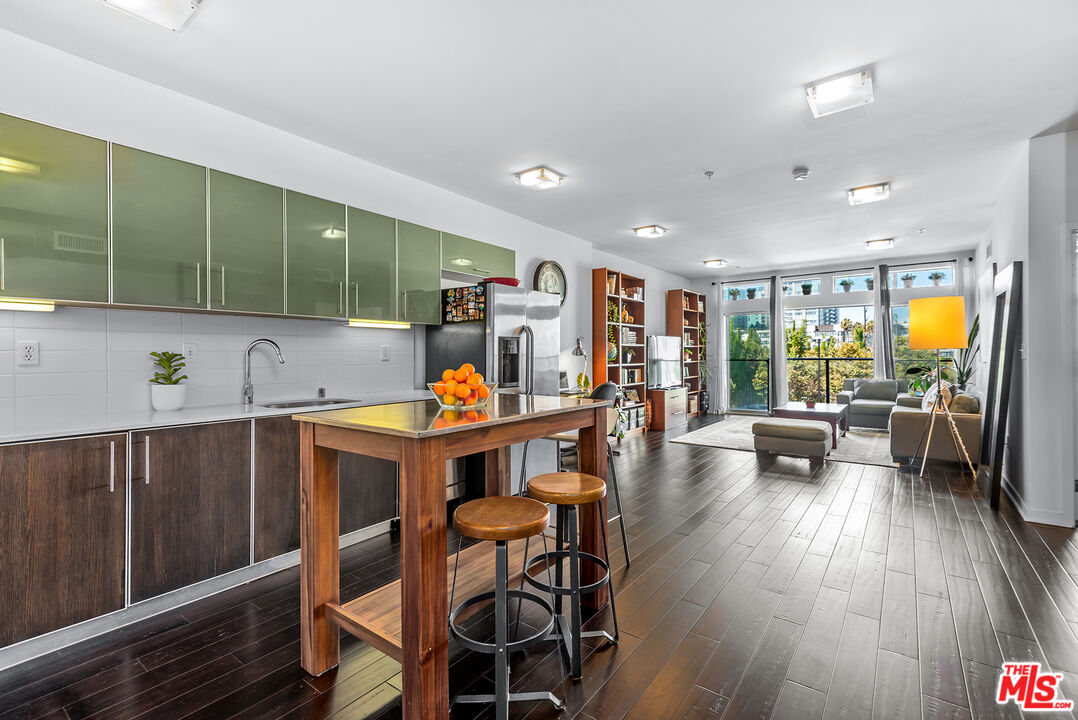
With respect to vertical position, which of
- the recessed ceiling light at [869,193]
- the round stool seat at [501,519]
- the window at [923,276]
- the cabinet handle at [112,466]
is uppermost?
the recessed ceiling light at [869,193]

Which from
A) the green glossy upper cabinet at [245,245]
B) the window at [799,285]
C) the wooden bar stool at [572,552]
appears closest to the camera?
the wooden bar stool at [572,552]

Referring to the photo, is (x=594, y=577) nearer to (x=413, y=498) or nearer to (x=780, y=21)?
(x=413, y=498)

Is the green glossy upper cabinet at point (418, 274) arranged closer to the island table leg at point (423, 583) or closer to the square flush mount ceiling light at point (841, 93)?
the island table leg at point (423, 583)

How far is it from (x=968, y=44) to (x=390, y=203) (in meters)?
3.67

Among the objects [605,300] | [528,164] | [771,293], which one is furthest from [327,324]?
[771,293]

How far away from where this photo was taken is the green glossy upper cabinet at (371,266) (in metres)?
3.48

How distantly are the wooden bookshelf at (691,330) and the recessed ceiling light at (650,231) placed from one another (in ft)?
10.3

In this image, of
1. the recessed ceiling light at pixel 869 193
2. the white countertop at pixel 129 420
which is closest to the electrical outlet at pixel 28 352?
the white countertop at pixel 129 420

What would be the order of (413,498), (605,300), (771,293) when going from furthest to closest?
(771,293) < (605,300) < (413,498)

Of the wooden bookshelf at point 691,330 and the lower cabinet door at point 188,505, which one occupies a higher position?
the wooden bookshelf at point 691,330

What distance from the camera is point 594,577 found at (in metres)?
2.36

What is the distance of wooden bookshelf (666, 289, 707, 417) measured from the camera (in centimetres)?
897

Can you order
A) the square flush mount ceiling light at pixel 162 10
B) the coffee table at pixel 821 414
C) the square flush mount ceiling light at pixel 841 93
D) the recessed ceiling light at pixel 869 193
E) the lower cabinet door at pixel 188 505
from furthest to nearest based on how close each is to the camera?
the coffee table at pixel 821 414
the recessed ceiling light at pixel 869 193
the square flush mount ceiling light at pixel 841 93
the lower cabinet door at pixel 188 505
the square flush mount ceiling light at pixel 162 10

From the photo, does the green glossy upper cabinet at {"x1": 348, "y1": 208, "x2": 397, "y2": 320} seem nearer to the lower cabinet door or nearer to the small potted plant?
the small potted plant
